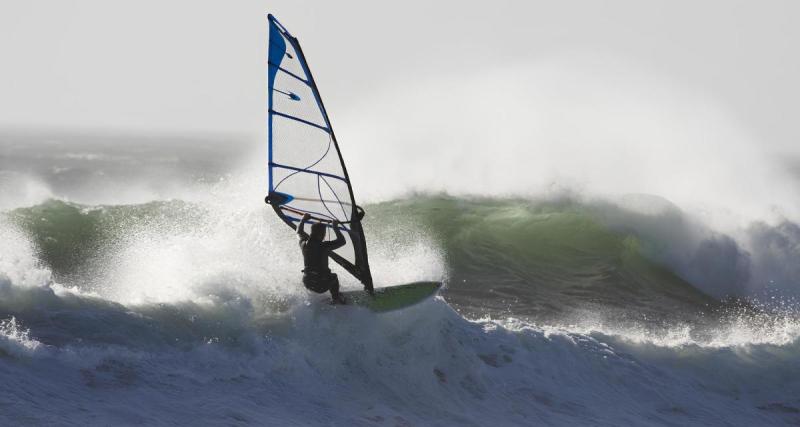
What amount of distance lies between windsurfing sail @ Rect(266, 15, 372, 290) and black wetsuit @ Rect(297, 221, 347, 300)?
28 centimetres

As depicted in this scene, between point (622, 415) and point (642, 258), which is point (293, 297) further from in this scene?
point (642, 258)

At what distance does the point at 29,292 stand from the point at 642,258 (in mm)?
10920

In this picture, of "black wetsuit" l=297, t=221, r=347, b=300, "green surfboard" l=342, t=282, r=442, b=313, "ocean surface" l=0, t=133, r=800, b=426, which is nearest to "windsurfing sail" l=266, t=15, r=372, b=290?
"green surfboard" l=342, t=282, r=442, b=313

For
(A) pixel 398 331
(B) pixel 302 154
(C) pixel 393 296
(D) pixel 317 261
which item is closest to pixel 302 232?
(D) pixel 317 261

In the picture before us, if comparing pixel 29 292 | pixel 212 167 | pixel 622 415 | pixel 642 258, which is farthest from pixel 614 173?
pixel 212 167

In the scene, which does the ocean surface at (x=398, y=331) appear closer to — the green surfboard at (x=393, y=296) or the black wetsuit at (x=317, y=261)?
the green surfboard at (x=393, y=296)

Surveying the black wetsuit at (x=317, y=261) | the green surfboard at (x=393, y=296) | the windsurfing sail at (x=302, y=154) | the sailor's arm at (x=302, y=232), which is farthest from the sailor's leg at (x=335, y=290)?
the sailor's arm at (x=302, y=232)

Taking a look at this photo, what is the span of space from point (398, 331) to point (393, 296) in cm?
36

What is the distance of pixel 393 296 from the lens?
7.97 meters

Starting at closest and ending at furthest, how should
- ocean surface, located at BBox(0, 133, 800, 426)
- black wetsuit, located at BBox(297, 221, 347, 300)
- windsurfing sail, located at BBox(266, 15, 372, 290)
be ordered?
ocean surface, located at BBox(0, 133, 800, 426)
black wetsuit, located at BBox(297, 221, 347, 300)
windsurfing sail, located at BBox(266, 15, 372, 290)

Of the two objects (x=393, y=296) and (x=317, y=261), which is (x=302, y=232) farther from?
(x=393, y=296)

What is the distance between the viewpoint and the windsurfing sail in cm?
760

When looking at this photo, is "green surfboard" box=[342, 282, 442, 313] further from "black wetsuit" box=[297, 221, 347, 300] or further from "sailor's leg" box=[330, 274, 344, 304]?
"black wetsuit" box=[297, 221, 347, 300]

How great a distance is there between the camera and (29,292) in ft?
21.3
